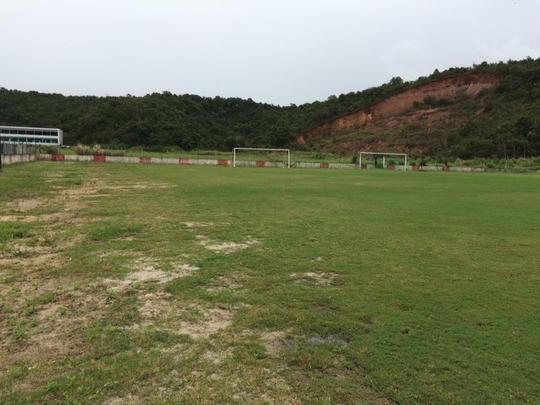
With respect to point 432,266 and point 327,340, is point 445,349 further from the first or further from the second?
point 432,266

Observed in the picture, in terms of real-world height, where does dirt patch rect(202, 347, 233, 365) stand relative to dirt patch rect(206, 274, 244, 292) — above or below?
below

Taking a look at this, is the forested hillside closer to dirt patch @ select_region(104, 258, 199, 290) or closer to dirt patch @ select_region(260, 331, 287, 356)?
dirt patch @ select_region(104, 258, 199, 290)

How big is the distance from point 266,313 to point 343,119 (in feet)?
283

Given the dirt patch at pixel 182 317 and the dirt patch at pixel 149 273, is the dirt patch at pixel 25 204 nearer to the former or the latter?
the dirt patch at pixel 149 273

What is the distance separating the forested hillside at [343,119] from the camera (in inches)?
2662

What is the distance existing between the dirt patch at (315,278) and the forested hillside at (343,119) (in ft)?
206

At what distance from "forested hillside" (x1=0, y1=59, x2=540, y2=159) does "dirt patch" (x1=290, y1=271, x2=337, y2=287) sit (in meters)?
62.7

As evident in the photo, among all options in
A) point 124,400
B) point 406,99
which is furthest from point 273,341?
point 406,99

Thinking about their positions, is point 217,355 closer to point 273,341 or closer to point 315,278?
point 273,341

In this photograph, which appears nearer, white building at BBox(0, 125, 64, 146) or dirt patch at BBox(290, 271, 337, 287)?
dirt patch at BBox(290, 271, 337, 287)

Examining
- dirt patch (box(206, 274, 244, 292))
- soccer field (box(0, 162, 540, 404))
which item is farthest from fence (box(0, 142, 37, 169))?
dirt patch (box(206, 274, 244, 292))

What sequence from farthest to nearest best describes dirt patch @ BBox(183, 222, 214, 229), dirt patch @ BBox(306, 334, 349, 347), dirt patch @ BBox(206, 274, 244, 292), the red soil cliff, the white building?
1. the white building
2. the red soil cliff
3. dirt patch @ BBox(183, 222, 214, 229)
4. dirt patch @ BBox(206, 274, 244, 292)
5. dirt patch @ BBox(306, 334, 349, 347)

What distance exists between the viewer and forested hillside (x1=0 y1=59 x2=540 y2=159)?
67.6m

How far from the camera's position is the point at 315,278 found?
556 cm
